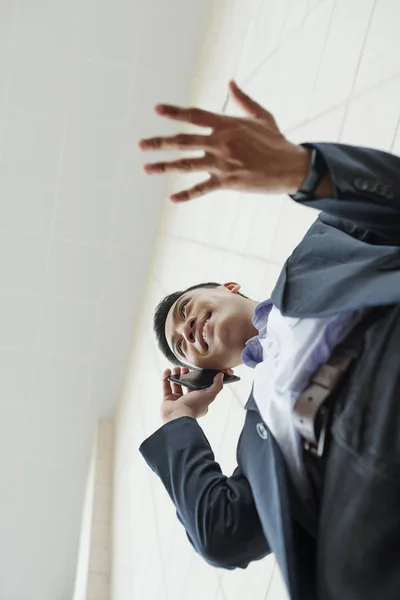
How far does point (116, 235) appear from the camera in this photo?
374 centimetres

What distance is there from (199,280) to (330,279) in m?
1.90

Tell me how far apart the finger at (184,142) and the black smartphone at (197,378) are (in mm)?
578

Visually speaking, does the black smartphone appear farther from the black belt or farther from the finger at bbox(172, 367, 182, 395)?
the black belt

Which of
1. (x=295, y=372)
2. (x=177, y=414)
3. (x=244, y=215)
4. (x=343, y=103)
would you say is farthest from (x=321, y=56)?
(x=295, y=372)

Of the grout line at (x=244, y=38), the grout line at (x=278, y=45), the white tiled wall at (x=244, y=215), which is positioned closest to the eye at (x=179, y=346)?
the white tiled wall at (x=244, y=215)

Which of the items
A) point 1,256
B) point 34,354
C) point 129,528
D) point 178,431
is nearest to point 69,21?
point 1,256

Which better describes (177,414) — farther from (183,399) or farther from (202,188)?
(202,188)

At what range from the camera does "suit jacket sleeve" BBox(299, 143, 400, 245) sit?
2.44 feet

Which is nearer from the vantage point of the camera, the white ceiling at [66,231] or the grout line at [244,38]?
the grout line at [244,38]

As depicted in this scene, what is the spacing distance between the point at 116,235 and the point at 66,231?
0.27 m

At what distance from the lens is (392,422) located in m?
0.70

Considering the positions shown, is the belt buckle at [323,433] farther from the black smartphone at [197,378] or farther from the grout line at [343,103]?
the grout line at [343,103]

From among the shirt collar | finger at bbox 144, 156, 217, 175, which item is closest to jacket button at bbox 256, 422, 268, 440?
the shirt collar

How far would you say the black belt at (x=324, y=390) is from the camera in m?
0.77
